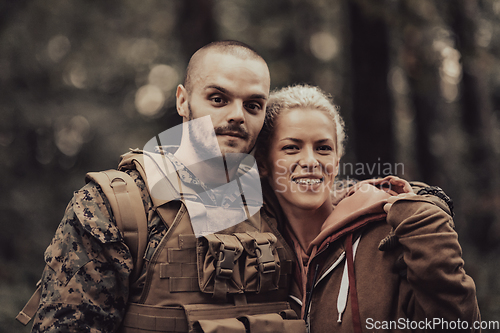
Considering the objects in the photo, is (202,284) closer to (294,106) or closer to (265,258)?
(265,258)

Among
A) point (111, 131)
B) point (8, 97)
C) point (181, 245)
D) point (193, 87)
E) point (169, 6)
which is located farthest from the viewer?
point (169, 6)

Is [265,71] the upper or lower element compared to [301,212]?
upper

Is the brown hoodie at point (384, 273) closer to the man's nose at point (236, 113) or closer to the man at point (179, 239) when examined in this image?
the man at point (179, 239)

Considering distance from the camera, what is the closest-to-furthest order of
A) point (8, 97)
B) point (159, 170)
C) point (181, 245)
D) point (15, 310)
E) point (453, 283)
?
point (453, 283) < point (181, 245) < point (159, 170) < point (15, 310) < point (8, 97)

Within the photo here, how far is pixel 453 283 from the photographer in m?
2.08

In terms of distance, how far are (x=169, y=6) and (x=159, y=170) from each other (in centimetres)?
817

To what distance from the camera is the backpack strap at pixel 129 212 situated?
2.35 m

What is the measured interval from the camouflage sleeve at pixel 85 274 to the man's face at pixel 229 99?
811 mm

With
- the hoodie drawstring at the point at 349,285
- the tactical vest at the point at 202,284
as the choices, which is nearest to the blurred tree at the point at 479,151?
the hoodie drawstring at the point at 349,285

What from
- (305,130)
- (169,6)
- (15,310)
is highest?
(169,6)

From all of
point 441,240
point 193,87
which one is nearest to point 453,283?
point 441,240

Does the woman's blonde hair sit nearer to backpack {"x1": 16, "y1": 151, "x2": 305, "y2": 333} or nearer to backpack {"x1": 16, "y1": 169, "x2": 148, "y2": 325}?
backpack {"x1": 16, "y1": 151, "x2": 305, "y2": 333}

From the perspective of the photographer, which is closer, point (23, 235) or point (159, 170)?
point (159, 170)

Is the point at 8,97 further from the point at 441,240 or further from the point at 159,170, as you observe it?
the point at 441,240
